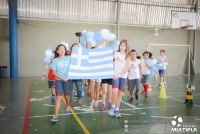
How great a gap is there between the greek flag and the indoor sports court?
0.02 meters

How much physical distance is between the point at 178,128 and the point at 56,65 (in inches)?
104

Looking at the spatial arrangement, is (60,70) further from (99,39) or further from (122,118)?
(122,118)

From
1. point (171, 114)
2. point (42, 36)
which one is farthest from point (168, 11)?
point (171, 114)

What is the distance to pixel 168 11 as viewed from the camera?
18094 mm

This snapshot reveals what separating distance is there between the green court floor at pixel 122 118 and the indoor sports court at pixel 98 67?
2 centimetres

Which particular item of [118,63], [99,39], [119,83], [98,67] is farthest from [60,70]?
[119,83]

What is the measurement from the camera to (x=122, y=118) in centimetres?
543

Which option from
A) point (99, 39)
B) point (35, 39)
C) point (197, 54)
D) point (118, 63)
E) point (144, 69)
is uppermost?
point (35, 39)

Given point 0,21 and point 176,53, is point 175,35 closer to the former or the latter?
point 176,53

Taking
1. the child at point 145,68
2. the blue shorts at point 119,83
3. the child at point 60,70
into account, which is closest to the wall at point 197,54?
the child at point 145,68

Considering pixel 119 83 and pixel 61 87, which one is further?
pixel 119 83

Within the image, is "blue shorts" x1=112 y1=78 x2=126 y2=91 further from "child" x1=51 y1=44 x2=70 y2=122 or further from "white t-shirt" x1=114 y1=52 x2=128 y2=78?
"child" x1=51 y1=44 x2=70 y2=122

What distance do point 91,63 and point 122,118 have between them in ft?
4.60

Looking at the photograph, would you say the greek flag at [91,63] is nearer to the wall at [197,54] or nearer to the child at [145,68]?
the child at [145,68]
